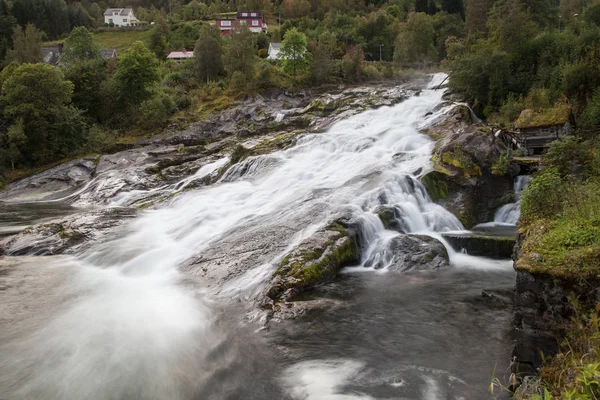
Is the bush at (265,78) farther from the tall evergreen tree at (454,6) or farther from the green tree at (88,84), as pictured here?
the tall evergreen tree at (454,6)

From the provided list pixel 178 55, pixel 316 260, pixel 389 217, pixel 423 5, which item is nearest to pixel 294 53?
pixel 178 55

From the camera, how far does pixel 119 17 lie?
319 ft

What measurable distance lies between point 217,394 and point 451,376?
3709 millimetres

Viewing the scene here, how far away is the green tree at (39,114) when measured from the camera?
94.8 feet

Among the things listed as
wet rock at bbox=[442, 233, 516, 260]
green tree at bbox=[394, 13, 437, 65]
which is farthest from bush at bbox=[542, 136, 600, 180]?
green tree at bbox=[394, 13, 437, 65]

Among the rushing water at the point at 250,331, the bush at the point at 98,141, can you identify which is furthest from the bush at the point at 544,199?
the bush at the point at 98,141

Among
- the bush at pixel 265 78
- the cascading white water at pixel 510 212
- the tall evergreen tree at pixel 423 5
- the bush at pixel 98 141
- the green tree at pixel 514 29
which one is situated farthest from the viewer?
the tall evergreen tree at pixel 423 5

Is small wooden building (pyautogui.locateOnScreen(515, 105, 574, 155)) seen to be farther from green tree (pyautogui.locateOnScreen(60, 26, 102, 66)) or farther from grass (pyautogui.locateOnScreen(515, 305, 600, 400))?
green tree (pyautogui.locateOnScreen(60, 26, 102, 66))

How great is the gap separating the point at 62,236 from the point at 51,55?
66.4m

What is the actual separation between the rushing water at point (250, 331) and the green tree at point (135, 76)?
24.6 m

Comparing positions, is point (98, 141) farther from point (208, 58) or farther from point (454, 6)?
point (454, 6)

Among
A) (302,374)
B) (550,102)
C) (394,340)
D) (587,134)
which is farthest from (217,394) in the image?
(550,102)

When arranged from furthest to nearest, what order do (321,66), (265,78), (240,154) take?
(321,66) < (265,78) < (240,154)

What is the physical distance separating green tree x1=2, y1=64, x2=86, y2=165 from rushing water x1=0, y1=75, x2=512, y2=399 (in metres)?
19.0
